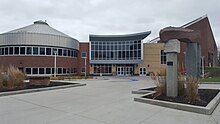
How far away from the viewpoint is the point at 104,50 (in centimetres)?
5634

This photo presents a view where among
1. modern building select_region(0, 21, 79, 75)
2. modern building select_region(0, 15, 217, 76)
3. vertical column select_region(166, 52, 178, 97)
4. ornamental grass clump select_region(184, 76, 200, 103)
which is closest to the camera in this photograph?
ornamental grass clump select_region(184, 76, 200, 103)

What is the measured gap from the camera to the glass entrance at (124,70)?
185 ft

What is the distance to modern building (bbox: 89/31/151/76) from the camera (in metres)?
54.8

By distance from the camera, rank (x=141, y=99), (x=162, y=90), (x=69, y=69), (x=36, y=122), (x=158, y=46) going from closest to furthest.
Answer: (x=36, y=122) → (x=141, y=99) → (x=162, y=90) → (x=69, y=69) → (x=158, y=46)

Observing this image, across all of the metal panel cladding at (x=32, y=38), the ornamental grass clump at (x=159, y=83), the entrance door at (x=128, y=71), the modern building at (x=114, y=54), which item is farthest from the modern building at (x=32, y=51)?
the ornamental grass clump at (x=159, y=83)

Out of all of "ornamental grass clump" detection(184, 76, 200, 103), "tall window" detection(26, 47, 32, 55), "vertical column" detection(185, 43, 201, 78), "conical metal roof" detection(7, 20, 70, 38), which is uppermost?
"conical metal roof" detection(7, 20, 70, 38)

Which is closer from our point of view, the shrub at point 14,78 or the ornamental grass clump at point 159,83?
the ornamental grass clump at point 159,83

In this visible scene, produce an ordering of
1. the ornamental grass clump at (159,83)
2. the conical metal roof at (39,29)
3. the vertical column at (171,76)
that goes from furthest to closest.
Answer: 1. the conical metal roof at (39,29)
2. the ornamental grass clump at (159,83)
3. the vertical column at (171,76)

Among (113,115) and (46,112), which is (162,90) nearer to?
(113,115)

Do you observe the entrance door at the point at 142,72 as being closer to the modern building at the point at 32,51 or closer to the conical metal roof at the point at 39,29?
the modern building at the point at 32,51

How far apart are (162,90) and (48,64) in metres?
33.6

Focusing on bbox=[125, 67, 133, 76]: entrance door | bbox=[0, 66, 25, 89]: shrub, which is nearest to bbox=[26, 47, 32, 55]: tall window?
bbox=[125, 67, 133, 76]: entrance door

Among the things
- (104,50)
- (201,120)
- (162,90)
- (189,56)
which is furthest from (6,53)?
(201,120)

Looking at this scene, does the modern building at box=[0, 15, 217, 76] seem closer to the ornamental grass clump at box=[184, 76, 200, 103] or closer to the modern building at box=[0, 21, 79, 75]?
the modern building at box=[0, 21, 79, 75]
